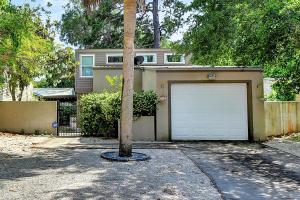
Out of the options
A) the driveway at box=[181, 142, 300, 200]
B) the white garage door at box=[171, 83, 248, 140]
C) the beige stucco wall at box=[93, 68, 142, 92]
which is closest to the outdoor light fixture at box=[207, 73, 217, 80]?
the white garage door at box=[171, 83, 248, 140]

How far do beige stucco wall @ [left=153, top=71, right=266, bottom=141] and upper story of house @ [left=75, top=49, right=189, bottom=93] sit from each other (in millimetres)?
9042

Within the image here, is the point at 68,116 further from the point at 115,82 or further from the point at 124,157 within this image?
the point at 124,157

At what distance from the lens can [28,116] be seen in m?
18.6

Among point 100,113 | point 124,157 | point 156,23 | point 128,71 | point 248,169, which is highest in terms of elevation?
point 156,23

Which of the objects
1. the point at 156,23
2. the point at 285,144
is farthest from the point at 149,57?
the point at 285,144

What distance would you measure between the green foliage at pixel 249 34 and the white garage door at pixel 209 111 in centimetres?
131

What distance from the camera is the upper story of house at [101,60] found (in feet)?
81.4

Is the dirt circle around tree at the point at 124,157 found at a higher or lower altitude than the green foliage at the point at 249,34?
lower

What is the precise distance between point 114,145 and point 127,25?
16.1 feet

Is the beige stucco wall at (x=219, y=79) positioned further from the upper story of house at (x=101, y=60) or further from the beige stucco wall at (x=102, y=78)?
the upper story of house at (x=101, y=60)

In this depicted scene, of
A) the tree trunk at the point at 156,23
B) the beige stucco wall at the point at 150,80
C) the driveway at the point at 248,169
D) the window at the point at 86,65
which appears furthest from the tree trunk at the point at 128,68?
the tree trunk at the point at 156,23

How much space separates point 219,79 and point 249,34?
2.60 metres

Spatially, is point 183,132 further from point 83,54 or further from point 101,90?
point 83,54

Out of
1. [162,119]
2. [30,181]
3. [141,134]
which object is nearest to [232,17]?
[162,119]
